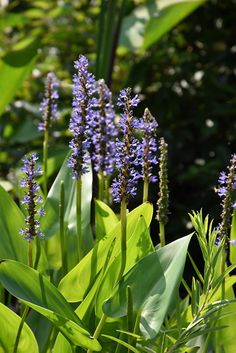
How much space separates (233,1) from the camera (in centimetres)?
360

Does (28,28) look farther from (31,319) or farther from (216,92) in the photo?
(31,319)

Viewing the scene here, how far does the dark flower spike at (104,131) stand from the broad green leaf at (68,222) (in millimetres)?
181

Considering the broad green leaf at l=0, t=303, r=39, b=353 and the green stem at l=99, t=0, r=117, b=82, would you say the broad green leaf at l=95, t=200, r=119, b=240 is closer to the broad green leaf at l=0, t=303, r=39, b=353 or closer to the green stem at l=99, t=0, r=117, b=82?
the broad green leaf at l=0, t=303, r=39, b=353

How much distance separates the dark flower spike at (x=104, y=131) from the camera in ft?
4.15

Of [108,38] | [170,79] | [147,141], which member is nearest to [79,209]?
[147,141]

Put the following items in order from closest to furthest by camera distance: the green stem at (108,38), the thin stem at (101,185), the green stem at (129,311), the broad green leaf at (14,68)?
1. the green stem at (129,311)
2. the thin stem at (101,185)
3. the broad green leaf at (14,68)
4. the green stem at (108,38)

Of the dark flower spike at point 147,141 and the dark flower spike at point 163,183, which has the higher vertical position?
the dark flower spike at point 147,141

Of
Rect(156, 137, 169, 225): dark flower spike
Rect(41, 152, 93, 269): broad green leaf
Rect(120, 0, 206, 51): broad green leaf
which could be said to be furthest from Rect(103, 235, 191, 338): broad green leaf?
Rect(120, 0, 206, 51): broad green leaf

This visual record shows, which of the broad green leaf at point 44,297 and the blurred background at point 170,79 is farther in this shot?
the blurred background at point 170,79

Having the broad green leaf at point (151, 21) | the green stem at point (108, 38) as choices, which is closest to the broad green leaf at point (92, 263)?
the green stem at point (108, 38)

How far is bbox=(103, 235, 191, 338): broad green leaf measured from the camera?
1105mm

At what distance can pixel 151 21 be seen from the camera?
9.61ft

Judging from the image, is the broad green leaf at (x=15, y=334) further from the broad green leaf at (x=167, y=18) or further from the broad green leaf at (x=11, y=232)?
the broad green leaf at (x=167, y=18)

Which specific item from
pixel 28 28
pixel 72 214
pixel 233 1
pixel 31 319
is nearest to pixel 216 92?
pixel 233 1
